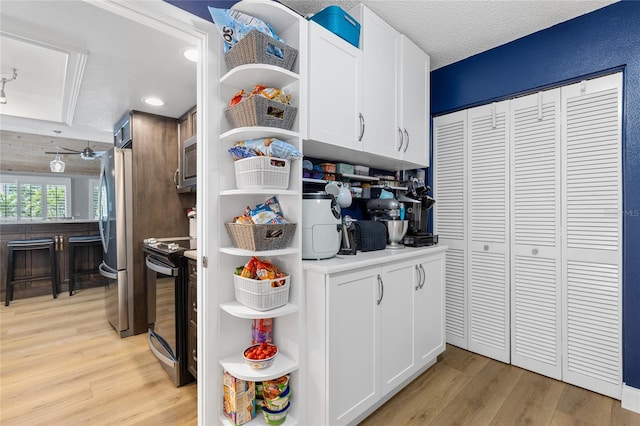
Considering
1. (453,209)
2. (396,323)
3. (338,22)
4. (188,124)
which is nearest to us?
(338,22)

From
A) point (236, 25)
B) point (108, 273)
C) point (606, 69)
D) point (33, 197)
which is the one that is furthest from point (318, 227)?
point (33, 197)

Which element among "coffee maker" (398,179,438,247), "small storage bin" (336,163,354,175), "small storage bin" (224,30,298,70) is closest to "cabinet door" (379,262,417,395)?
"coffee maker" (398,179,438,247)

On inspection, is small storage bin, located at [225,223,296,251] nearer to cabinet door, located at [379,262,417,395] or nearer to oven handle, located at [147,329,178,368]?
cabinet door, located at [379,262,417,395]

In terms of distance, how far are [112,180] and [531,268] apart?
3722 mm

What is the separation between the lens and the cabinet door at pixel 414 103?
222 cm

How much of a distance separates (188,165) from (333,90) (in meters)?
1.63

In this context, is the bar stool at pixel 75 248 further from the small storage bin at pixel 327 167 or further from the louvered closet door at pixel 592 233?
the louvered closet door at pixel 592 233

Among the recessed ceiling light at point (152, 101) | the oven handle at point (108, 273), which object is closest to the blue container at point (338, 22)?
the recessed ceiling light at point (152, 101)

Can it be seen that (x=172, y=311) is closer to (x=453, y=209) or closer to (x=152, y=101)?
(x=152, y=101)

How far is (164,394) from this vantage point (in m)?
1.94

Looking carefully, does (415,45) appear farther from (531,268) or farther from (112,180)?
(112,180)

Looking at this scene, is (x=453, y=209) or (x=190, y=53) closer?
(x=190, y=53)

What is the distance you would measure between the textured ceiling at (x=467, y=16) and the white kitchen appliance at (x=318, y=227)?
48.5 inches

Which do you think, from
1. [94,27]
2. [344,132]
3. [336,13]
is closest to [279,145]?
[344,132]
